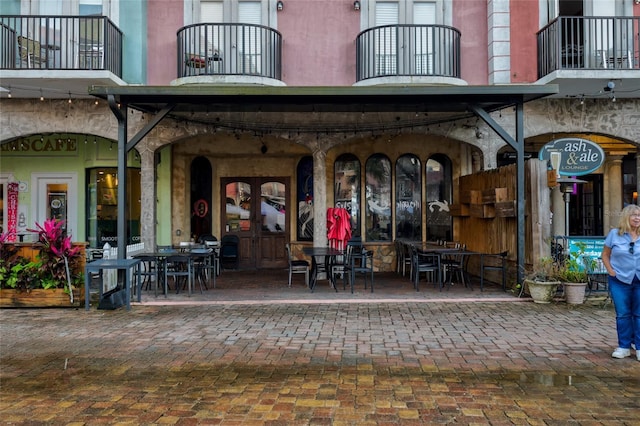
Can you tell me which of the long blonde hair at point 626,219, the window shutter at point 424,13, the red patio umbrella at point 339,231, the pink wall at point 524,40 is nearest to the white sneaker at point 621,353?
the long blonde hair at point 626,219

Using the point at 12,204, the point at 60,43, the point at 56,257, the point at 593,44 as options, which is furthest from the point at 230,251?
the point at 593,44

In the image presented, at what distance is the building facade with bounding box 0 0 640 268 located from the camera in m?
11.3

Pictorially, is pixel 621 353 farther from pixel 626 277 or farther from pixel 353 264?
pixel 353 264

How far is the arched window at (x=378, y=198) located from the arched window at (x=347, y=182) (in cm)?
27

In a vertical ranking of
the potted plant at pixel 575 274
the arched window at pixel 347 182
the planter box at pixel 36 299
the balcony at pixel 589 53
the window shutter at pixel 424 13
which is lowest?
the planter box at pixel 36 299

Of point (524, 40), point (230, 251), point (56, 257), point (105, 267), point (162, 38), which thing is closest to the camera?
point (105, 267)

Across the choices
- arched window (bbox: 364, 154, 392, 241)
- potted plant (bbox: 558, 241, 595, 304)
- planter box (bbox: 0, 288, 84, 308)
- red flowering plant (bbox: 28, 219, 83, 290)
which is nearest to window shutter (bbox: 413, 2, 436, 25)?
arched window (bbox: 364, 154, 392, 241)

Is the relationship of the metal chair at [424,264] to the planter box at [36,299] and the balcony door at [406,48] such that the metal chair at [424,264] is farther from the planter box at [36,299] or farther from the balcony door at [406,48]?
the planter box at [36,299]

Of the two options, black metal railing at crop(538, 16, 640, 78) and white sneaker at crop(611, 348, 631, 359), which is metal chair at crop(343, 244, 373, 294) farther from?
black metal railing at crop(538, 16, 640, 78)

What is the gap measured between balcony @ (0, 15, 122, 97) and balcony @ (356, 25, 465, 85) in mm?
5290

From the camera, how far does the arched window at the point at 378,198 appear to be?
13766 millimetres

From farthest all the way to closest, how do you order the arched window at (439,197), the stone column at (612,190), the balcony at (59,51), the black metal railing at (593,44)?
the stone column at (612,190), the arched window at (439,197), the black metal railing at (593,44), the balcony at (59,51)

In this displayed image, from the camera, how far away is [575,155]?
32.7 ft

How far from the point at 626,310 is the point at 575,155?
197 inches
